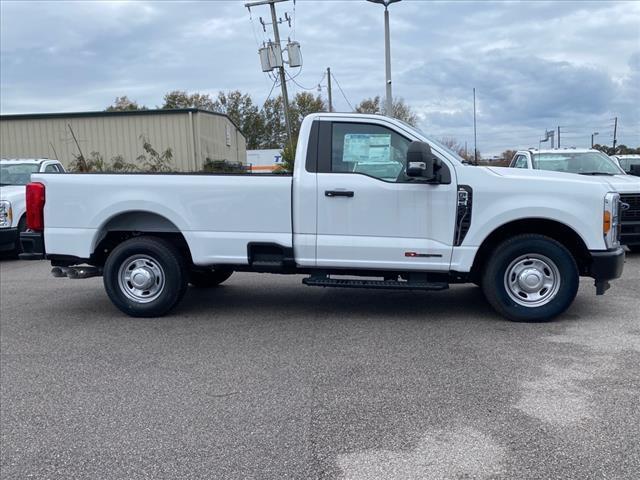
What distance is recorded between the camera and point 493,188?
646 centimetres

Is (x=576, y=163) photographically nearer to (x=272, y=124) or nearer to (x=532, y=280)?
(x=532, y=280)

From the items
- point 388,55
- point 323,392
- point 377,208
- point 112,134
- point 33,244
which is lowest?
point 323,392

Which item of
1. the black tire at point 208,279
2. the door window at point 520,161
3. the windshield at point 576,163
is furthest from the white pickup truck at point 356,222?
the door window at point 520,161

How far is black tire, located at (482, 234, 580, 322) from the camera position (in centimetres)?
650

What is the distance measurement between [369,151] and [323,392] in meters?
2.86

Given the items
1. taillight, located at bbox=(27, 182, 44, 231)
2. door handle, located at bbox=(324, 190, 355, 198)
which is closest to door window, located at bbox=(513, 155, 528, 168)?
door handle, located at bbox=(324, 190, 355, 198)

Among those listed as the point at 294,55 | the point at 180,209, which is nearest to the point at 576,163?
the point at 180,209

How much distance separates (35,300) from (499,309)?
588cm

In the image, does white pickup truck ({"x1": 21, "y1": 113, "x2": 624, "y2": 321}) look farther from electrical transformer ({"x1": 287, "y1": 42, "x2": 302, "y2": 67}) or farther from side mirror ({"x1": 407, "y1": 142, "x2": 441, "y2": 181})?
electrical transformer ({"x1": 287, "y1": 42, "x2": 302, "y2": 67})

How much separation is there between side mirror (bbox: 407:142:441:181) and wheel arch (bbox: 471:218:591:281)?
900mm

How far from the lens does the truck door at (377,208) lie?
653 cm

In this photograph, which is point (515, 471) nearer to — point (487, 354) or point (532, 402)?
point (532, 402)

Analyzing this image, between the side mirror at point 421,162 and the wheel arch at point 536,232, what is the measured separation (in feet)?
2.95

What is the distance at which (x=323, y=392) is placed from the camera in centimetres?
478
